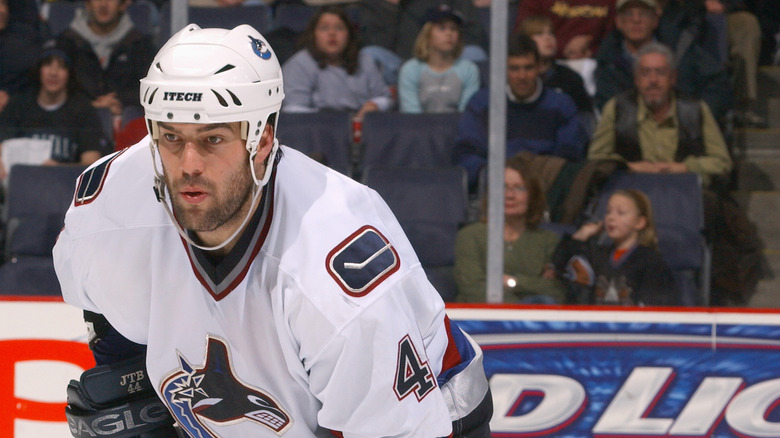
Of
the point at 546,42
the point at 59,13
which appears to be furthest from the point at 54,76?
the point at 546,42

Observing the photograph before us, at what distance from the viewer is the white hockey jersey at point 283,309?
5.36 ft

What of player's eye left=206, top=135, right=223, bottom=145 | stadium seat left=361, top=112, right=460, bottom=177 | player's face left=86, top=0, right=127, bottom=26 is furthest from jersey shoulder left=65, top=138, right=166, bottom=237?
player's face left=86, top=0, right=127, bottom=26

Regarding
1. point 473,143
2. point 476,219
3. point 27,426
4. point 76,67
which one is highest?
point 76,67

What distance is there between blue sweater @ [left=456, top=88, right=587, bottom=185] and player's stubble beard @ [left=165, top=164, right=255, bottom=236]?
1644 mm

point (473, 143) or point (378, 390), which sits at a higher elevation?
point (473, 143)

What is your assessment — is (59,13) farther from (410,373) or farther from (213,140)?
(410,373)

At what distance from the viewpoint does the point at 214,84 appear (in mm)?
1595

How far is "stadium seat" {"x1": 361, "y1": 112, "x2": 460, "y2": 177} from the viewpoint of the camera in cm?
351

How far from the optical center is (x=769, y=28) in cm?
432

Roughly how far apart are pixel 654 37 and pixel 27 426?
251cm

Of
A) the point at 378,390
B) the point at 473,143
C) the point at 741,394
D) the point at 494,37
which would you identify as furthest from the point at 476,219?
the point at 378,390

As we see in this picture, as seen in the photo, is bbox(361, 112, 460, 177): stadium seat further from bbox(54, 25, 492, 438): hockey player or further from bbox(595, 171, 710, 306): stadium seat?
bbox(54, 25, 492, 438): hockey player

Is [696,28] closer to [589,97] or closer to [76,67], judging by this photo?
[589,97]

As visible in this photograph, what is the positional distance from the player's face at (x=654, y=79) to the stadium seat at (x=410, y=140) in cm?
64
